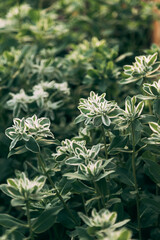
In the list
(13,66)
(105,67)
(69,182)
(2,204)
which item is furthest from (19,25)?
(69,182)

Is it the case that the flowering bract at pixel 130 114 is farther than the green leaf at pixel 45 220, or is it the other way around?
the flowering bract at pixel 130 114

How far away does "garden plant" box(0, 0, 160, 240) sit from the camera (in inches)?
38.8

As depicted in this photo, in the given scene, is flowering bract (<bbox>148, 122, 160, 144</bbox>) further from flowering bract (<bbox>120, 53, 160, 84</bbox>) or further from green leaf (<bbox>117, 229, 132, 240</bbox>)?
green leaf (<bbox>117, 229, 132, 240</bbox>)

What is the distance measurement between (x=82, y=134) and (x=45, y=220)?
1.20ft

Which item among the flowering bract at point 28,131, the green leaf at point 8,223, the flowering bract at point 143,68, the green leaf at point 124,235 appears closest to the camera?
the green leaf at point 124,235

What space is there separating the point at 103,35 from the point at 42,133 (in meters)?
1.38

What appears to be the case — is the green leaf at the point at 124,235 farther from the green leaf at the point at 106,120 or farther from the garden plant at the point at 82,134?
the green leaf at the point at 106,120

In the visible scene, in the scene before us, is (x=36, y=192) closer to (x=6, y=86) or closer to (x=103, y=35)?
(x=6, y=86)

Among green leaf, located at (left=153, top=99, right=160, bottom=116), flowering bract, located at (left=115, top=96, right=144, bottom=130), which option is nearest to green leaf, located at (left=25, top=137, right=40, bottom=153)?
flowering bract, located at (left=115, top=96, right=144, bottom=130)

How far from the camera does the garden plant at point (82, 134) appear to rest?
985 millimetres

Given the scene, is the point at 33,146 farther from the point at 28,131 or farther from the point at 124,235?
the point at 124,235

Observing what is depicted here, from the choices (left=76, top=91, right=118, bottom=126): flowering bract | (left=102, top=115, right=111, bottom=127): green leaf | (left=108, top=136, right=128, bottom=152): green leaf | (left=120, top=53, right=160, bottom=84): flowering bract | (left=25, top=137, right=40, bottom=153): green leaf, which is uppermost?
(left=120, top=53, right=160, bottom=84): flowering bract

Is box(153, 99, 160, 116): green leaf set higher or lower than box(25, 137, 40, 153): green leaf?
higher

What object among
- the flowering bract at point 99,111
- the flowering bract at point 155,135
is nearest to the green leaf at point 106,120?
the flowering bract at point 99,111
